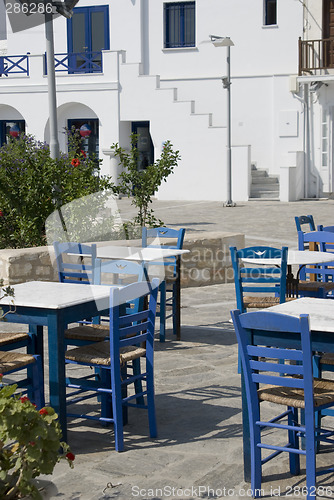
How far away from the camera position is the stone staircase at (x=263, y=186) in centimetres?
2292

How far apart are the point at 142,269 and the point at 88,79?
1910 centimetres

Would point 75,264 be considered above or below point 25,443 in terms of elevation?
above

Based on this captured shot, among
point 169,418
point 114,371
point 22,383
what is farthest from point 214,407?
point 22,383

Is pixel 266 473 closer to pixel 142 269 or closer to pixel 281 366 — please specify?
pixel 281 366

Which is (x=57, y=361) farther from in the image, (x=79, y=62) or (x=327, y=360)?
(x=79, y=62)

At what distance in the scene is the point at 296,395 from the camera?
4375 mm

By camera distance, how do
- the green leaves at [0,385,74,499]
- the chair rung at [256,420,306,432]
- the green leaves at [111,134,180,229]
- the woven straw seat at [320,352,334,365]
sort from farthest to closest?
the green leaves at [111,134,180,229] < the woven straw seat at [320,352,334,365] < the chair rung at [256,420,306,432] < the green leaves at [0,385,74,499]

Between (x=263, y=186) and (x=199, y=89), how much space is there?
3.57 m

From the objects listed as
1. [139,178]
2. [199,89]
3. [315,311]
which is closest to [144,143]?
[199,89]

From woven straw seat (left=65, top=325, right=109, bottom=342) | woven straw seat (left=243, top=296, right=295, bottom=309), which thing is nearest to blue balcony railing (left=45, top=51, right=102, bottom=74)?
woven straw seat (left=243, top=296, right=295, bottom=309)

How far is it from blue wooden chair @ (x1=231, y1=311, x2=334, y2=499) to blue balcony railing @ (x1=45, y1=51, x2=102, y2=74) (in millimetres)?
21159

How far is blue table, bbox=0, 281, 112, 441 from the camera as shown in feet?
15.8

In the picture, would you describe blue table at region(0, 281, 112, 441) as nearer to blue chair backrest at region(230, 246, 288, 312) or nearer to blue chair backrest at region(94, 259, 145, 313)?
blue chair backrest at region(94, 259, 145, 313)

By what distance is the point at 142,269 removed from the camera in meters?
6.22
